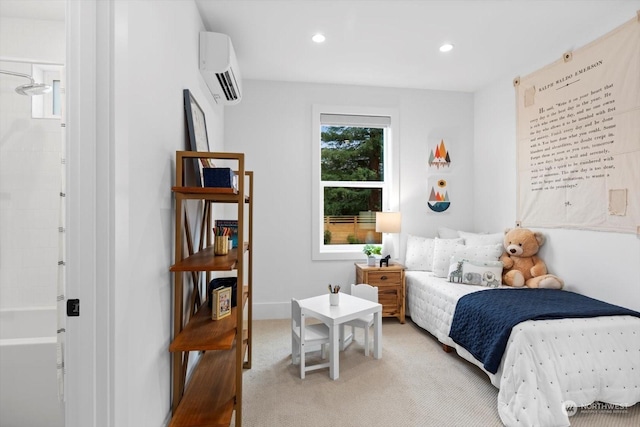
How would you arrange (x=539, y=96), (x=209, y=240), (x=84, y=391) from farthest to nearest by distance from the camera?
(x=539, y=96) → (x=209, y=240) → (x=84, y=391)

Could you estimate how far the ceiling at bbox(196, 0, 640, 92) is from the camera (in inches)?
95.3

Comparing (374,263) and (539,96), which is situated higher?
(539,96)

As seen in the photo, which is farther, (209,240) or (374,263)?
(374,263)

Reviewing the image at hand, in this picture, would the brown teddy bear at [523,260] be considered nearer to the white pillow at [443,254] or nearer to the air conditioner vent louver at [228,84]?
the white pillow at [443,254]

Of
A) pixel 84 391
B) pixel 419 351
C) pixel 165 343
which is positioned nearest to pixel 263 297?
pixel 419 351

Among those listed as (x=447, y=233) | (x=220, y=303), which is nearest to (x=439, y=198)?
(x=447, y=233)

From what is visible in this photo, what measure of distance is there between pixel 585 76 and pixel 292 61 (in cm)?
248

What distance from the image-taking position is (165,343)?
1.71 metres

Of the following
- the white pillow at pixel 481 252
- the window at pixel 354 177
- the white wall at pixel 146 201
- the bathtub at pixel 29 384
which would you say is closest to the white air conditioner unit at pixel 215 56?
the white wall at pixel 146 201

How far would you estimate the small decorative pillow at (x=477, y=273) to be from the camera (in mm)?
3082

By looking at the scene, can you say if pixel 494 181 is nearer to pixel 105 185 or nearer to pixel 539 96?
pixel 539 96

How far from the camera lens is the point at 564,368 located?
6.38 feet

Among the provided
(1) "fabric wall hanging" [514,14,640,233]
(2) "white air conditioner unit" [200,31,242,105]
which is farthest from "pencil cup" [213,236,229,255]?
(1) "fabric wall hanging" [514,14,640,233]

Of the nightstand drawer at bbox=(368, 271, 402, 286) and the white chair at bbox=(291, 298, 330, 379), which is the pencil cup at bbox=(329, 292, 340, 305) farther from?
the nightstand drawer at bbox=(368, 271, 402, 286)
